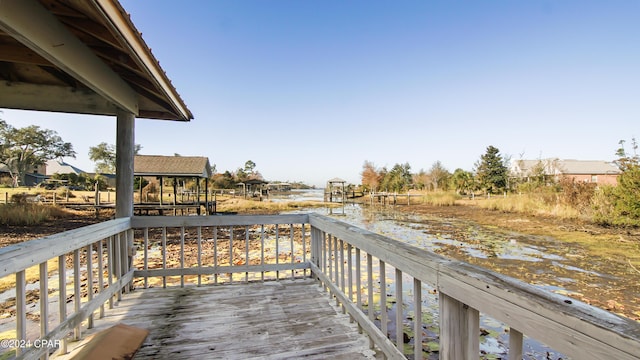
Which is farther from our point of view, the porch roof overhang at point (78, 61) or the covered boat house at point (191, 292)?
the porch roof overhang at point (78, 61)

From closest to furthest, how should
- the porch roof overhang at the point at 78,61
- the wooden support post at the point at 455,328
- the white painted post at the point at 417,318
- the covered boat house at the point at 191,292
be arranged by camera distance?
the covered boat house at the point at 191,292 → the wooden support post at the point at 455,328 → the white painted post at the point at 417,318 → the porch roof overhang at the point at 78,61

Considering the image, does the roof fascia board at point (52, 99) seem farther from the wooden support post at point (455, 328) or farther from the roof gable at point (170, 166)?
the roof gable at point (170, 166)

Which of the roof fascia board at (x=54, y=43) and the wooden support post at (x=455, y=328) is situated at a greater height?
the roof fascia board at (x=54, y=43)

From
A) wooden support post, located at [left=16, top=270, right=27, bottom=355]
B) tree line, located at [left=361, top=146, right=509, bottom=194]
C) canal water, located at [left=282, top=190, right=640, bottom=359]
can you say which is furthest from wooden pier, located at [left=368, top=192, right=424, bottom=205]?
wooden support post, located at [left=16, top=270, right=27, bottom=355]

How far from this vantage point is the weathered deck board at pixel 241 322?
190cm

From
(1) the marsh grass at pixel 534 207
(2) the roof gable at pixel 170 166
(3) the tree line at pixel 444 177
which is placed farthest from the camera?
(3) the tree line at pixel 444 177

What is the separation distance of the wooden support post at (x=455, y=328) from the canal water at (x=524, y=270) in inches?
79.7

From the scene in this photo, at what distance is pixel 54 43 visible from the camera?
1783 millimetres

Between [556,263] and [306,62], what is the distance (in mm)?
11855

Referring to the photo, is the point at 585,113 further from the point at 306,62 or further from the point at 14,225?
the point at 14,225

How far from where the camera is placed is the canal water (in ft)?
10.6

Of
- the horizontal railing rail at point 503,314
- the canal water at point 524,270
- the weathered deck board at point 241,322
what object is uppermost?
the horizontal railing rail at point 503,314

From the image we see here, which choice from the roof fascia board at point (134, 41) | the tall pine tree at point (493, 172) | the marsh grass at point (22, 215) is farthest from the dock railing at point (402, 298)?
the tall pine tree at point (493, 172)

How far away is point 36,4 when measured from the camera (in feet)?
5.40
